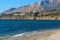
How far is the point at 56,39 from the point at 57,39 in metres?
0.13

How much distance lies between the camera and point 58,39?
2800 centimetres

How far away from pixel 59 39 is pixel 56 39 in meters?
0.38

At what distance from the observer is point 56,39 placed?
2794 cm

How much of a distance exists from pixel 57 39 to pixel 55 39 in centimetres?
25

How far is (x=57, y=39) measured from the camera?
2797cm

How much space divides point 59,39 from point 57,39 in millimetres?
259

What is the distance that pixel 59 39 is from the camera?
27875 millimetres

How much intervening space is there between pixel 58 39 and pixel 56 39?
0.88ft

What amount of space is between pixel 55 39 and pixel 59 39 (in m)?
0.51

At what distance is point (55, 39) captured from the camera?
28000 mm

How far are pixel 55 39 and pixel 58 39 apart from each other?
38cm
